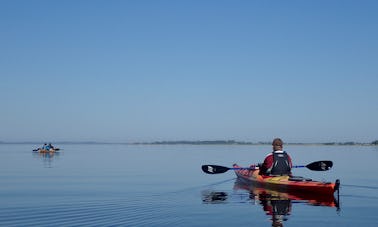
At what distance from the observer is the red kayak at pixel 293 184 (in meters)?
17.3

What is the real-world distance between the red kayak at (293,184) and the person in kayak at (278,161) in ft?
1.21

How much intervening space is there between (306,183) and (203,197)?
4.18 meters

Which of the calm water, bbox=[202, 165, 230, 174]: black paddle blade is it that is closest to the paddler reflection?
the calm water

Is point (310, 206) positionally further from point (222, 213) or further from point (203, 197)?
point (203, 197)

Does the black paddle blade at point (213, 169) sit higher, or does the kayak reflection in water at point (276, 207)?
the black paddle blade at point (213, 169)

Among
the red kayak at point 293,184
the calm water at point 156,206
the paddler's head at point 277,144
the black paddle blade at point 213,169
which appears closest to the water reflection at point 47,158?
the calm water at point 156,206

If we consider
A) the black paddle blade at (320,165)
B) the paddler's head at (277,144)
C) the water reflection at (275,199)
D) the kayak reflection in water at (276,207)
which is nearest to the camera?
the kayak reflection in water at (276,207)

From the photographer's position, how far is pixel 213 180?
26.7m

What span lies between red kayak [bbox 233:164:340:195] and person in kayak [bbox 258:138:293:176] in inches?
14.5

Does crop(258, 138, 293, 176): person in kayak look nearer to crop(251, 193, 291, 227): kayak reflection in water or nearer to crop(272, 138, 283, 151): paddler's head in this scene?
crop(272, 138, 283, 151): paddler's head

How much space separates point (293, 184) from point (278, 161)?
163 cm

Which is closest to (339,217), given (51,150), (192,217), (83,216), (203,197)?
(192,217)

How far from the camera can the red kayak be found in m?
17.3

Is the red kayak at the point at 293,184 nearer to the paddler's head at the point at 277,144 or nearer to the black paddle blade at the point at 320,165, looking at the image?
the paddler's head at the point at 277,144
